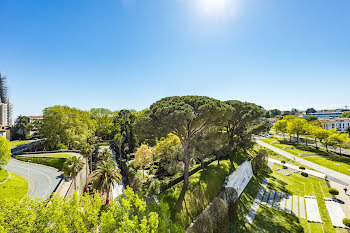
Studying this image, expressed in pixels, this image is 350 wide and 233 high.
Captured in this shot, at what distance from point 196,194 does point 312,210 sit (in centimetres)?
1604

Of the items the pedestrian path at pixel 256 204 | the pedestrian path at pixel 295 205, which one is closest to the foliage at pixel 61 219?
the pedestrian path at pixel 256 204

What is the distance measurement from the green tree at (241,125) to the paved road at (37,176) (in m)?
29.3

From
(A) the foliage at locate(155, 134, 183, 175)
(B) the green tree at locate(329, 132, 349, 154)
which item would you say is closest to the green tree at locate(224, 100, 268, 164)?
(A) the foliage at locate(155, 134, 183, 175)

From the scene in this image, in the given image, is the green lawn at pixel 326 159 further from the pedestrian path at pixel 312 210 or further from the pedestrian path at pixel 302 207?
the pedestrian path at pixel 302 207

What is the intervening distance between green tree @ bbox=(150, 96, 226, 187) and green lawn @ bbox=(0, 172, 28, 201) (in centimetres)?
1752

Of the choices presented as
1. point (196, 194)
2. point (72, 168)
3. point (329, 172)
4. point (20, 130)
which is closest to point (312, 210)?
point (196, 194)

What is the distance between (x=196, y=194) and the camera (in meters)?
20.1

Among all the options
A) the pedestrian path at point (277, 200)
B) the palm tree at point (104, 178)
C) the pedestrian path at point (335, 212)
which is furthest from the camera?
the pedestrian path at point (277, 200)

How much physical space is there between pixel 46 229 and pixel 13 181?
19.3m

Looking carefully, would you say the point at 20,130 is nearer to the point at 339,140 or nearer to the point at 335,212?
the point at 335,212

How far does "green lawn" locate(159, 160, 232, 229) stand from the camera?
57.7ft

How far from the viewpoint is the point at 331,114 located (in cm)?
14625

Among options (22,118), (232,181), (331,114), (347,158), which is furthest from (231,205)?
(331,114)

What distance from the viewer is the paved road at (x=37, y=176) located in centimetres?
2134
